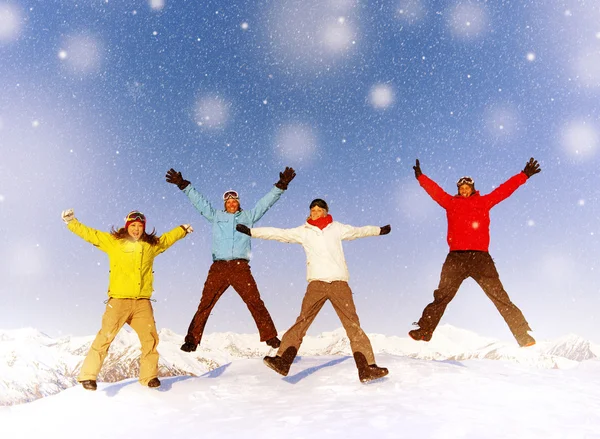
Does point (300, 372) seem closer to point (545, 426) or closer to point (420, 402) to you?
point (420, 402)

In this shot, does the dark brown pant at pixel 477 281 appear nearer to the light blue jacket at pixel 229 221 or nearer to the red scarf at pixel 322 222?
the red scarf at pixel 322 222

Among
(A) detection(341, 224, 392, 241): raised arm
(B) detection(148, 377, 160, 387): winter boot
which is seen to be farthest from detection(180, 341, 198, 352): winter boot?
(A) detection(341, 224, 392, 241): raised arm

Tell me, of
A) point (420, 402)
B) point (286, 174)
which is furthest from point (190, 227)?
point (420, 402)

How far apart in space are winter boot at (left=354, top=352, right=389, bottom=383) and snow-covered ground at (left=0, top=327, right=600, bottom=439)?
0.15 meters

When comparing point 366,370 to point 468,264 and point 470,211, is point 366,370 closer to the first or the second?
point 468,264

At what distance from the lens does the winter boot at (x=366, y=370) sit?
800 cm

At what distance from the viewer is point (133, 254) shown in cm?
867

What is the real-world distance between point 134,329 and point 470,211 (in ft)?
20.0

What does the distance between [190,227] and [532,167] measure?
6.41m

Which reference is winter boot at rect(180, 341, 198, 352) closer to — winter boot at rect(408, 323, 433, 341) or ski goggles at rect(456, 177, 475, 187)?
winter boot at rect(408, 323, 433, 341)

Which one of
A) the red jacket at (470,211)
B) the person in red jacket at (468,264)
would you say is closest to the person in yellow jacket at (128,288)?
the person in red jacket at (468,264)

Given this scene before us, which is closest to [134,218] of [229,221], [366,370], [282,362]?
[229,221]

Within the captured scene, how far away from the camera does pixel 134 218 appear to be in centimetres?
896

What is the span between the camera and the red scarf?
873 centimetres
